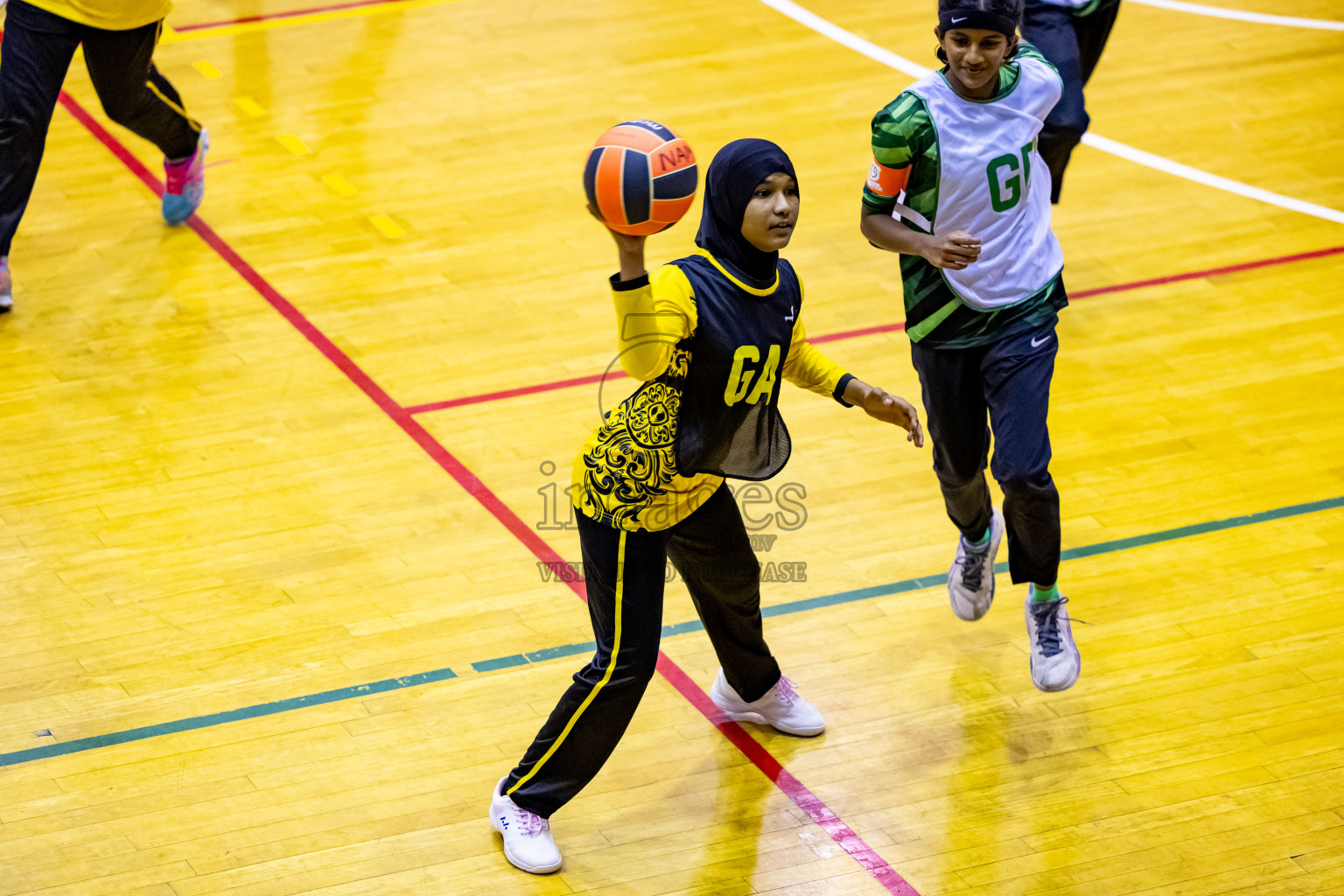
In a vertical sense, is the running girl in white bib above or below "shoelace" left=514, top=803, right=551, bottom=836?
above

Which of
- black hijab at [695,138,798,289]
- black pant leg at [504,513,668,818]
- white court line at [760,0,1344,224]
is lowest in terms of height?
white court line at [760,0,1344,224]

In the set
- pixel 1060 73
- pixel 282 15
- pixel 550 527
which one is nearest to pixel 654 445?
pixel 550 527

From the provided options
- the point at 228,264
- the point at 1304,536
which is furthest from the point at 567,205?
the point at 1304,536

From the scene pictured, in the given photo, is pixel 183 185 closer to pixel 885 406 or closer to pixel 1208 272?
pixel 885 406

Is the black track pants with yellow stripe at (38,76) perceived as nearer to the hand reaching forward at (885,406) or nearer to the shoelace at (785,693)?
the shoelace at (785,693)

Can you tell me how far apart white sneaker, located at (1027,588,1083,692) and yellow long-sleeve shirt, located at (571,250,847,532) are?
1.12 m

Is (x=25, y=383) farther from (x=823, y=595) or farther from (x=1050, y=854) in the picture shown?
(x=1050, y=854)

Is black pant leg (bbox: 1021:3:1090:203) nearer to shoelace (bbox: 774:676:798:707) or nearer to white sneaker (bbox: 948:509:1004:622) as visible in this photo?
white sneaker (bbox: 948:509:1004:622)

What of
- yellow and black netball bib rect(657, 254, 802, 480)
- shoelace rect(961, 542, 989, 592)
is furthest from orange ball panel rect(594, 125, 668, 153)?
shoelace rect(961, 542, 989, 592)

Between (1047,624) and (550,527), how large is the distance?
1.75 m

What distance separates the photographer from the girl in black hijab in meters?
3.40

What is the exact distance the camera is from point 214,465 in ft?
17.9

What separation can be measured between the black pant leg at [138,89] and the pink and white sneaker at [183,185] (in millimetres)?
48

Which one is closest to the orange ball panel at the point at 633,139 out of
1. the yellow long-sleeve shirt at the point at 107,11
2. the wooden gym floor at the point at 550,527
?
the wooden gym floor at the point at 550,527
